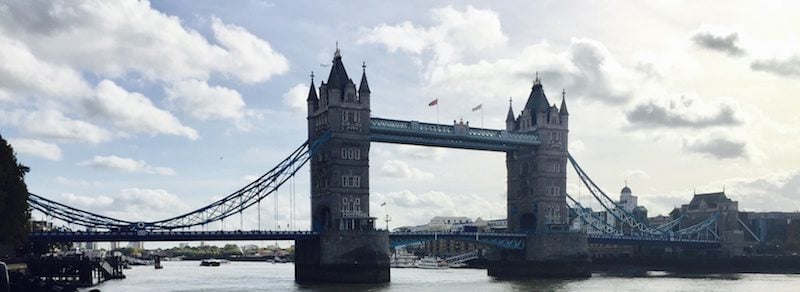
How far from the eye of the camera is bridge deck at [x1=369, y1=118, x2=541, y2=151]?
104 m

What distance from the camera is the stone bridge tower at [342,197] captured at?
314 feet

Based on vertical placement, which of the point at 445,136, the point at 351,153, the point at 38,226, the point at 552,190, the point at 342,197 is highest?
the point at 445,136

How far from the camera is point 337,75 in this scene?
331 ft

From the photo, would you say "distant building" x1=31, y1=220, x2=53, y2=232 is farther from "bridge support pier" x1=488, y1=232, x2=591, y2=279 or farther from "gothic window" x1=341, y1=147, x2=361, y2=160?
"bridge support pier" x1=488, y1=232, x2=591, y2=279

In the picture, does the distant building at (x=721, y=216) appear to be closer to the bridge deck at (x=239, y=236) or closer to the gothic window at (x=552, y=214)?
the gothic window at (x=552, y=214)

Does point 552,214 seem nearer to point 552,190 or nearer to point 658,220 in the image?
point 552,190

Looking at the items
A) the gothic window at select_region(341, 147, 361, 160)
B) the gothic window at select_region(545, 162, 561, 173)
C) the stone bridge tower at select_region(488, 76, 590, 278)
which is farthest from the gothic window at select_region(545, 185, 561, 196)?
the gothic window at select_region(341, 147, 361, 160)

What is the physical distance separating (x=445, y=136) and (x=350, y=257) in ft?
66.7

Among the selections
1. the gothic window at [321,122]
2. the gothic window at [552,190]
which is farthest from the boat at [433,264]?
the gothic window at [321,122]

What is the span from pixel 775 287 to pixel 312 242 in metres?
46.4

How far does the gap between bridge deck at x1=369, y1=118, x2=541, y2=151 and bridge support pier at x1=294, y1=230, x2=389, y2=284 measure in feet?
39.7

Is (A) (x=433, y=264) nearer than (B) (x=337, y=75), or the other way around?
(B) (x=337, y=75)

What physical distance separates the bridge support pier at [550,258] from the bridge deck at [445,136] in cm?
1187

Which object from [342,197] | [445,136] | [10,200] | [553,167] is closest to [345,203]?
[342,197]
